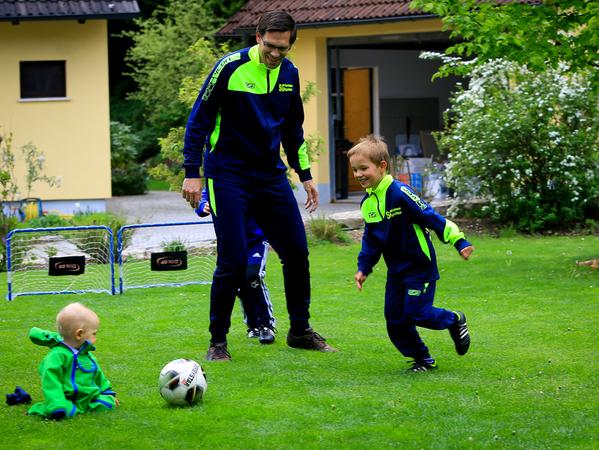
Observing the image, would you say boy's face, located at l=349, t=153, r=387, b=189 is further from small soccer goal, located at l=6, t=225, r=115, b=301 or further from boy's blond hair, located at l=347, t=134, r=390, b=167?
small soccer goal, located at l=6, t=225, r=115, b=301

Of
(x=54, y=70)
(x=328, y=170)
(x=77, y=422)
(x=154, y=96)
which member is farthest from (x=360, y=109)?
(x=77, y=422)

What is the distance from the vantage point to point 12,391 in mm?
7109

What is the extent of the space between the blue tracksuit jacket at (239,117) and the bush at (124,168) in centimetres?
2108

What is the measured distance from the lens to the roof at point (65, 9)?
20.0 m

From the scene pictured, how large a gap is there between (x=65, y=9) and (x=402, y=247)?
14.3 meters

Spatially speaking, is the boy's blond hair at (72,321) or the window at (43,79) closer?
the boy's blond hair at (72,321)

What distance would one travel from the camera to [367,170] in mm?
7250

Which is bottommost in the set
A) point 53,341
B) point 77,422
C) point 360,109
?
point 77,422

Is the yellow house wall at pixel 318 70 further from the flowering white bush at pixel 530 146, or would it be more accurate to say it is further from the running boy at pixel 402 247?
the running boy at pixel 402 247

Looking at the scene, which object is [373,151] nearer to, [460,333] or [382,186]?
[382,186]

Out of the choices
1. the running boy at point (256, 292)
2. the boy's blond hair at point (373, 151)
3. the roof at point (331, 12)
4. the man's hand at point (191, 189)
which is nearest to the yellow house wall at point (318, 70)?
the roof at point (331, 12)

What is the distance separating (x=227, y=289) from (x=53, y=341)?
62.6 inches

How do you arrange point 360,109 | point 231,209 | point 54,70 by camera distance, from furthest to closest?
point 360,109 → point 54,70 → point 231,209

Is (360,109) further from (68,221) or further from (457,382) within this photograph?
(457,382)
